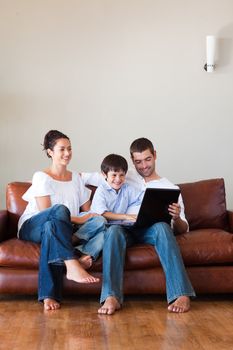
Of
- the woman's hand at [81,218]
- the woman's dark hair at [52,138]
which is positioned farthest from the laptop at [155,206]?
the woman's dark hair at [52,138]

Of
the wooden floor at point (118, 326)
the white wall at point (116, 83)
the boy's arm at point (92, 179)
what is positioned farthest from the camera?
the white wall at point (116, 83)

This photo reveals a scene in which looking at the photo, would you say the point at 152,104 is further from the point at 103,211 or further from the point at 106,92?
the point at 103,211

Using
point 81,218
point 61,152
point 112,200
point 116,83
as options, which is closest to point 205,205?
point 112,200

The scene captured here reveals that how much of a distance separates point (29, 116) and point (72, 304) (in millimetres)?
1863

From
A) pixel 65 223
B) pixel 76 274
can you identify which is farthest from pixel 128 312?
pixel 65 223

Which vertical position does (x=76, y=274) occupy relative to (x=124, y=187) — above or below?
below

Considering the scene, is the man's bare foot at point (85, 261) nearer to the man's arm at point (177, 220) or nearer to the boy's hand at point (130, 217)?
the boy's hand at point (130, 217)

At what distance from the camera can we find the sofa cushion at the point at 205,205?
12.6 ft

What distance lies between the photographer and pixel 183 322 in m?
2.78

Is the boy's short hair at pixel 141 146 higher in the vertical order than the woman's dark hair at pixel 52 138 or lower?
lower

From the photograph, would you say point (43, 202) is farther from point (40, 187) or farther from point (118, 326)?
point (118, 326)

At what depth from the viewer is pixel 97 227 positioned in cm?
329

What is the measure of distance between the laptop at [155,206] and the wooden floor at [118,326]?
1.55 ft

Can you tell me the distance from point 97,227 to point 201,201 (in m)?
0.93
